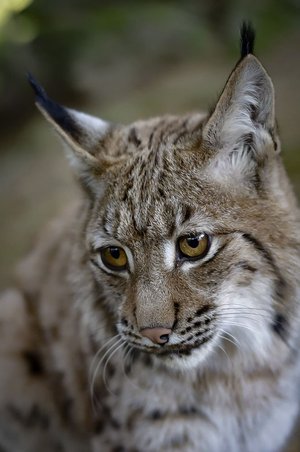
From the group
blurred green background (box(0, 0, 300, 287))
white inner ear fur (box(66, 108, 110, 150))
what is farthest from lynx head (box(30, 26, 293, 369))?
blurred green background (box(0, 0, 300, 287))

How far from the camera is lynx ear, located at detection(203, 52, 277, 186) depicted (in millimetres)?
3650

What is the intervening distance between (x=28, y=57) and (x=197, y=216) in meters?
7.46

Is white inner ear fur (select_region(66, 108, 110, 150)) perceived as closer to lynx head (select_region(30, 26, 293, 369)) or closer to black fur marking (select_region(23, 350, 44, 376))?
lynx head (select_region(30, 26, 293, 369))

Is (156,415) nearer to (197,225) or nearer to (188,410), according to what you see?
(188,410)

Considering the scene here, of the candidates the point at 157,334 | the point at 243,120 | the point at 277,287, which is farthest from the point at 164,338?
the point at 243,120

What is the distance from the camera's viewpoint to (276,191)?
13.1ft

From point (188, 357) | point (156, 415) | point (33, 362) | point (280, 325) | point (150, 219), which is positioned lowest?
point (156, 415)

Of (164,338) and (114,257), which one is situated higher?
(114,257)

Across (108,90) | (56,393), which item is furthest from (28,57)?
(56,393)

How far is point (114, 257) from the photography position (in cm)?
403

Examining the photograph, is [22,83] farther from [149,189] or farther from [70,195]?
[149,189]

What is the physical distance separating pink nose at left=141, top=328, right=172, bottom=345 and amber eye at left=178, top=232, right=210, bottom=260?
349 millimetres

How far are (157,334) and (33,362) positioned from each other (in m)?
1.54

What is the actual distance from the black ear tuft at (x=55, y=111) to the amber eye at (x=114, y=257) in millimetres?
627
